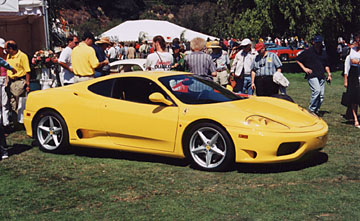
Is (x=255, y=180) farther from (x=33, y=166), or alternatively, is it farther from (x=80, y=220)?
(x=33, y=166)

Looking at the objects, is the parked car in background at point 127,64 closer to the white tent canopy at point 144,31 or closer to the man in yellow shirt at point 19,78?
the man in yellow shirt at point 19,78

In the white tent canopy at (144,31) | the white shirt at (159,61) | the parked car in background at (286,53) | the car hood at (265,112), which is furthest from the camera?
the parked car in background at (286,53)

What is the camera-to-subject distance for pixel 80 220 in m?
4.89

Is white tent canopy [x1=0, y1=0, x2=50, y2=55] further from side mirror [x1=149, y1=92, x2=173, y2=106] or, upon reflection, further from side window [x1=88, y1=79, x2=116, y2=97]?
side mirror [x1=149, y1=92, x2=173, y2=106]

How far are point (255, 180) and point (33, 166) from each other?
3.13 meters

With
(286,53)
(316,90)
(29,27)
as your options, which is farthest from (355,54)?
(286,53)

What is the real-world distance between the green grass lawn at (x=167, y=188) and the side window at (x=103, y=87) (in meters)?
0.97

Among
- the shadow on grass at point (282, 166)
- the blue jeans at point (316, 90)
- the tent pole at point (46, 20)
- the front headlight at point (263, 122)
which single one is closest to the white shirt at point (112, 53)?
the tent pole at point (46, 20)

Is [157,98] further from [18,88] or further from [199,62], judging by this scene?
[18,88]

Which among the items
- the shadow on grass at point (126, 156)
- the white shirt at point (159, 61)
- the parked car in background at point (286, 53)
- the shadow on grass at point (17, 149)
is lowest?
the parked car in background at point (286, 53)

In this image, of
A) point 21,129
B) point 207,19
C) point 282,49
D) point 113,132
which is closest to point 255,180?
point 113,132

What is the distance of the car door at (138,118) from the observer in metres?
6.91

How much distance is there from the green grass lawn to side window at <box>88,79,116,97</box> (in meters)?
0.97

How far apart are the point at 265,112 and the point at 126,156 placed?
2263 millimetres
